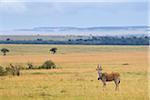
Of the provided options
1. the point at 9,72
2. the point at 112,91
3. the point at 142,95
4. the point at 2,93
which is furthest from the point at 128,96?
the point at 9,72

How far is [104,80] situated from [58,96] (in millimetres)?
3739

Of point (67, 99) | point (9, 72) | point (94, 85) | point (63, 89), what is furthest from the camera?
point (9, 72)

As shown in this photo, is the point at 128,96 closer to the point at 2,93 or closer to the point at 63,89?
the point at 63,89

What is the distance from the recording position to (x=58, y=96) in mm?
16938

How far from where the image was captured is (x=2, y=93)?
18016 mm

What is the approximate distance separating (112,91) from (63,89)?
2.05m

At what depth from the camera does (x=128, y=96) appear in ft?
54.7

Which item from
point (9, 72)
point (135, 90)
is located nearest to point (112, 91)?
point (135, 90)

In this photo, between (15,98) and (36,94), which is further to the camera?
(36,94)

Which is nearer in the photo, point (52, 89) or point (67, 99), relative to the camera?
point (67, 99)

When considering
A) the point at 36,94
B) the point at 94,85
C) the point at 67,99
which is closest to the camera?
the point at 67,99

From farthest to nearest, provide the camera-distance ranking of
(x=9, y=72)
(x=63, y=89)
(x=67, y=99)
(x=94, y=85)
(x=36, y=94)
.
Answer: (x=9, y=72)
(x=94, y=85)
(x=63, y=89)
(x=36, y=94)
(x=67, y=99)

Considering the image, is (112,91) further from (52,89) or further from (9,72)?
(9,72)

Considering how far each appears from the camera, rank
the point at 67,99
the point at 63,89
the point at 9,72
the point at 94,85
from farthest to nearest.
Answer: the point at 9,72, the point at 94,85, the point at 63,89, the point at 67,99
